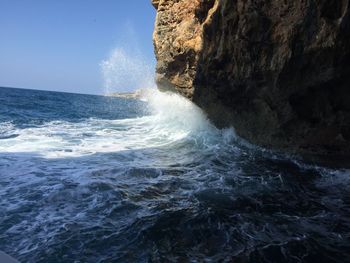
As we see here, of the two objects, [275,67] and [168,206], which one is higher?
[275,67]

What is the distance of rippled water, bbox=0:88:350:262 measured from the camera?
430 cm

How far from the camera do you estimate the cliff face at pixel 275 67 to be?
757 centimetres

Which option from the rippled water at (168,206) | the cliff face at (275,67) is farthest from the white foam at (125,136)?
the cliff face at (275,67)

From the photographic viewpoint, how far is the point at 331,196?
6.54 meters

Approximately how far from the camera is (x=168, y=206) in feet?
18.5

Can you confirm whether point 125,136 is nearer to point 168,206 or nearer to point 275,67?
point 275,67

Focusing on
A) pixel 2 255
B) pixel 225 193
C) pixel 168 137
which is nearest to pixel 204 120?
pixel 168 137

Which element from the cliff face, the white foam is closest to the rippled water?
the white foam

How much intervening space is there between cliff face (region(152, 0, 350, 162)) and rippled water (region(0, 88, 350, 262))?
872 mm

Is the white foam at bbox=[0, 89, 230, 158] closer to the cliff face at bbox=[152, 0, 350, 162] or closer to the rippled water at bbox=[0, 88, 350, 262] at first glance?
the rippled water at bbox=[0, 88, 350, 262]

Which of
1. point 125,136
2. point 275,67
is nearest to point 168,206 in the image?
point 275,67

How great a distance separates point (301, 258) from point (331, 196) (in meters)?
2.71

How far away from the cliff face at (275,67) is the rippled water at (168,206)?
87cm

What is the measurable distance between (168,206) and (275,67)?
4457mm
